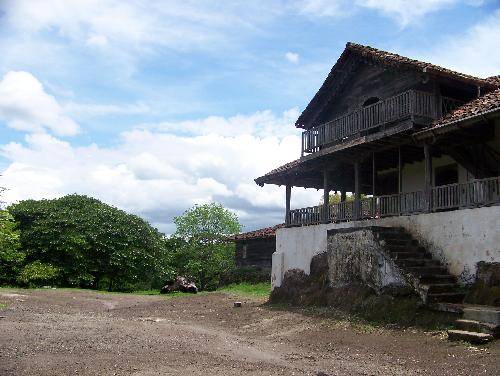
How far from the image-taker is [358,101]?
1962 cm

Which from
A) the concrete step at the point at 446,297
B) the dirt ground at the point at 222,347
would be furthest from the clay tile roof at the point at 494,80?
the dirt ground at the point at 222,347

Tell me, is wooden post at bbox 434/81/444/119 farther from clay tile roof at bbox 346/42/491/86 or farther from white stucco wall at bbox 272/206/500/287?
white stucco wall at bbox 272/206/500/287

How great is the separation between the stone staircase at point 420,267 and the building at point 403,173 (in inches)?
1.2

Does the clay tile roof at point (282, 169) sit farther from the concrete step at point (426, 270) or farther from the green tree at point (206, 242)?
the green tree at point (206, 242)

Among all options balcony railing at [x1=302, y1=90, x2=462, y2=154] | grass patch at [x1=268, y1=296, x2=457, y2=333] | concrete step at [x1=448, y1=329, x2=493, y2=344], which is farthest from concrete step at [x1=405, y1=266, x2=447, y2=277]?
balcony railing at [x1=302, y1=90, x2=462, y2=154]

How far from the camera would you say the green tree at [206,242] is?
4175cm

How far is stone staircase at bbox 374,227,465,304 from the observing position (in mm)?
12914

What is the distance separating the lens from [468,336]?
1024 centimetres

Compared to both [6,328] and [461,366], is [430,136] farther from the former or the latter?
[6,328]

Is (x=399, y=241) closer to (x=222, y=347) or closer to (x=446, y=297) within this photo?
(x=446, y=297)

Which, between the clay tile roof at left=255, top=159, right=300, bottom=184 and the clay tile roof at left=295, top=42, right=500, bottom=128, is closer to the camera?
the clay tile roof at left=295, top=42, right=500, bottom=128

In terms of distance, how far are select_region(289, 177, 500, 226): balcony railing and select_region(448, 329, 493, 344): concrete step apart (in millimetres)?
4120

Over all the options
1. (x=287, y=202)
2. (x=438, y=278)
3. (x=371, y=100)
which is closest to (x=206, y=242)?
(x=287, y=202)

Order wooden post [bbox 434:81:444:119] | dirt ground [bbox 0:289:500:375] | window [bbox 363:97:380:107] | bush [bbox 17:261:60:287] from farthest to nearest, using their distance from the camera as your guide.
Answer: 1. bush [bbox 17:261:60:287]
2. window [bbox 363:97:380:107]
3. wooden post [bbox 434:81:444:119]
4. dirt ground [bbox 0:289:500:375]
